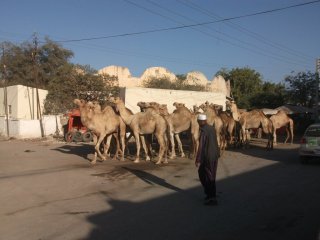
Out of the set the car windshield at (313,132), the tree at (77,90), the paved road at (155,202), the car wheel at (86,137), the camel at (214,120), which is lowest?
the car wheel at (86,137)

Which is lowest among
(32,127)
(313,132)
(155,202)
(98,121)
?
(32,127)

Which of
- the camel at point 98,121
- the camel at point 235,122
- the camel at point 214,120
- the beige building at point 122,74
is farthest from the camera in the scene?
the beige building at point 122,74

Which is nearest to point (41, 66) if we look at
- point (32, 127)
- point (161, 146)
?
point (32, 127)

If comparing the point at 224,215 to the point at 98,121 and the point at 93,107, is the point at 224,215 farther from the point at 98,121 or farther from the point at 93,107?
the point at 93,107

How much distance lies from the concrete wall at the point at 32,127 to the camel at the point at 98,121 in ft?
65.9

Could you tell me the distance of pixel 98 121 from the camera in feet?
58.8

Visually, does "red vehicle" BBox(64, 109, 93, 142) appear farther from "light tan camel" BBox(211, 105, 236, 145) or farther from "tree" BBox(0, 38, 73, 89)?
"tree" BBox(0, 38, 73, 89)

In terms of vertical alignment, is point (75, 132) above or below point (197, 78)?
below

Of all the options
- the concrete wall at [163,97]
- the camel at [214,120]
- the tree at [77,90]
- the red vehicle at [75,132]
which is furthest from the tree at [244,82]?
the camel at [214,120]

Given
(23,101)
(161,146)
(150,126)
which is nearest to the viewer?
(161,146)

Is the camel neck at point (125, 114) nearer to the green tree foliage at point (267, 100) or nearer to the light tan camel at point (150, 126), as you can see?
the light tan camel at point (150, 126)

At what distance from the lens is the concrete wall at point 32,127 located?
37.0 meters

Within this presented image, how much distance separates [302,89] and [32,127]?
27214 millimetres

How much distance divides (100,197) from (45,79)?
44.7 meters
